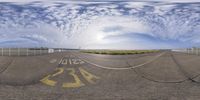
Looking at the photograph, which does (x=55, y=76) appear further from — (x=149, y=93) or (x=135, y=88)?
(x=149, y=93)

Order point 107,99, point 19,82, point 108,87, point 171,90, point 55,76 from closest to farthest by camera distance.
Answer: point 107,99 → point 171,90 → point 108,87 → point 19,82 → point 55,76

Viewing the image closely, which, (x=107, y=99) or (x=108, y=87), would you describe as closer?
(x=107, y=99)

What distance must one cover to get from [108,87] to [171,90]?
13.1ft

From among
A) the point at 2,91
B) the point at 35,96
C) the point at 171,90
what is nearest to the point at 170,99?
the point at 171,90

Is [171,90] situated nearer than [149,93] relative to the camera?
No

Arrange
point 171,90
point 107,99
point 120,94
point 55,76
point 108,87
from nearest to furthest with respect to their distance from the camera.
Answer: point 107,99, point 120,94, point 171,90, point 108,87, point 55,76

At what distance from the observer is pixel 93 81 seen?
73.8 feet

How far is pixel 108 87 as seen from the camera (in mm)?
20344

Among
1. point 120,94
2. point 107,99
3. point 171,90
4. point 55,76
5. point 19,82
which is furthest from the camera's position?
point 55,76

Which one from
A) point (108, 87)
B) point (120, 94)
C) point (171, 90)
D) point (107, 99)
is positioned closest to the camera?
point (107, 99)

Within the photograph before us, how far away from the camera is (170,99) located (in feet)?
52.5

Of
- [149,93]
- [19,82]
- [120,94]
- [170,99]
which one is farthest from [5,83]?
[170,99]

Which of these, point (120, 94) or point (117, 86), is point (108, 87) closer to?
point (117, 86)

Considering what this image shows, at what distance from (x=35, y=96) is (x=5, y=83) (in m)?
5.90
